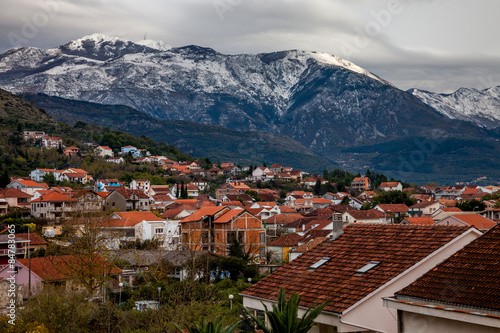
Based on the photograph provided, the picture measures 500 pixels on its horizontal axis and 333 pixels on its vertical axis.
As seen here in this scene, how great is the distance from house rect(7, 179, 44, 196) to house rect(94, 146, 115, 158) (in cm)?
4291

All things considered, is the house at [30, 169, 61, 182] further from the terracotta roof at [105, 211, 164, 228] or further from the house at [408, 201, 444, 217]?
the house at [408, 201, 444, 217]

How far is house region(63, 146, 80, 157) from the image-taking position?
121944 millimetres

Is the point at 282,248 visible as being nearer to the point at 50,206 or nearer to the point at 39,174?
the point at 50,206

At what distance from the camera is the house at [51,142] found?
122 m

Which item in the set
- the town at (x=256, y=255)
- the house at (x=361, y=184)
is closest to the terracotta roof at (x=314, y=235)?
the town at (x=256, y=255)

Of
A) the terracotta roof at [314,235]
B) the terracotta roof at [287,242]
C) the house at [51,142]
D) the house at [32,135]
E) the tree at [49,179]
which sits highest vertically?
the house at [32,135]

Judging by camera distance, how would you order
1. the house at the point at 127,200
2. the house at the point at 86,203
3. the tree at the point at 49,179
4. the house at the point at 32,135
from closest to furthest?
the house at the point at 86,203, the house at the point at 127,200, the tree at the point at 49,179, the house at the point at 32,135

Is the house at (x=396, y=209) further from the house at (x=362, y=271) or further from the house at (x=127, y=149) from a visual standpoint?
the house at (x=127, y=149)

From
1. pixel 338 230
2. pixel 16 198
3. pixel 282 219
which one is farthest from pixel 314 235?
pixel 16 198

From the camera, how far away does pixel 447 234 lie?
37.6 ft

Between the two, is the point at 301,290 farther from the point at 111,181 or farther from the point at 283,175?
the point at 283,175

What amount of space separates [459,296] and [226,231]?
41.6 meters

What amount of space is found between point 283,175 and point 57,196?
88462 mm

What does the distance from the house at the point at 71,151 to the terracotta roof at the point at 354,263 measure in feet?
374
